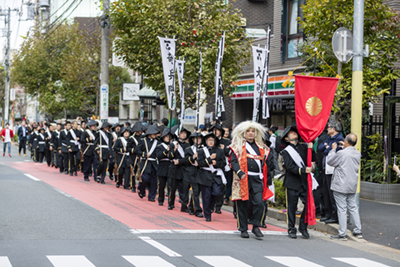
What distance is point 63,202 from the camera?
39.3 feet

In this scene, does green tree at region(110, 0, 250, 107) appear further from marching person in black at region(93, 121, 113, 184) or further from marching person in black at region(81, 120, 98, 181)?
marching person in black at region(81, 120, 98, 181)

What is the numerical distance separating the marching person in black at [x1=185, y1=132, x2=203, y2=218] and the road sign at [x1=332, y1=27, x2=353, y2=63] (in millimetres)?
3234

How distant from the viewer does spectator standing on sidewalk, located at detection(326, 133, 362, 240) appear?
8.96 m

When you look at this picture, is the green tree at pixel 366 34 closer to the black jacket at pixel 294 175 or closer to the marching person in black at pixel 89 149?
the black jacket at pixel 294 175

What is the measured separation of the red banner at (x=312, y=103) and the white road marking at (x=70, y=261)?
408 centimetres

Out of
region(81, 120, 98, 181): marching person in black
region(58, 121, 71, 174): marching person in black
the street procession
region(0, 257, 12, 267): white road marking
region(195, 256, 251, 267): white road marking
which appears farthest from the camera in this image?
region(58, 121, 71, 174): marching person in black

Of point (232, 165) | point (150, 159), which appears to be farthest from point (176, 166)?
point (232, 165)

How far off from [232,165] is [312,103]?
1782 millimetres

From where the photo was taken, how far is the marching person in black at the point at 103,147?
54.5ft

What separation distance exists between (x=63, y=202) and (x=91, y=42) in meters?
20.0

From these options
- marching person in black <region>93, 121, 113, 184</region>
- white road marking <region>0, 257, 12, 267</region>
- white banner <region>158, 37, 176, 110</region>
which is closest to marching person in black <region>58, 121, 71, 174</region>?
marching person in black <region>93, 121, 113, 184</region>

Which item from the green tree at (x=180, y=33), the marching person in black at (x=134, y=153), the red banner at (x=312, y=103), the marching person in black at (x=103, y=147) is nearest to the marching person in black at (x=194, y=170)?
the red banner at (x=312, y=103)

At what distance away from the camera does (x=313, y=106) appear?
9.18m

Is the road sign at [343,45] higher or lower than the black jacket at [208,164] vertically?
higher
